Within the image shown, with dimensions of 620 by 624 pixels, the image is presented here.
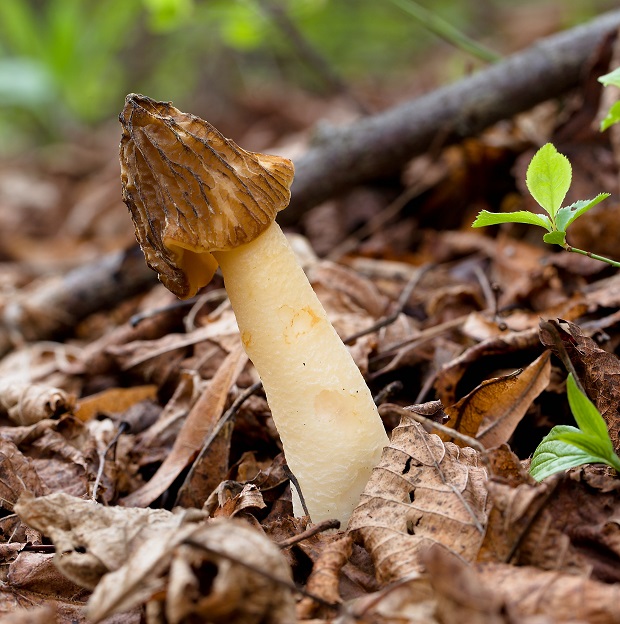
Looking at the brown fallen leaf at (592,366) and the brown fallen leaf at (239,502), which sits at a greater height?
the brown fallen leaf at (592,366)

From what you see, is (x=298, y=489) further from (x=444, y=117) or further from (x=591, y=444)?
(x=444, y=117)

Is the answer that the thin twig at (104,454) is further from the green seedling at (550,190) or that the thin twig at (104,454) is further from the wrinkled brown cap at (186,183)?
the green seedling at (550,190)

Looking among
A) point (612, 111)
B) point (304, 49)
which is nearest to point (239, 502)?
point (612, 111)

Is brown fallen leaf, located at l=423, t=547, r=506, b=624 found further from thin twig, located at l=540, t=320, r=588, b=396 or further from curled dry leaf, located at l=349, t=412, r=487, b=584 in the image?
thin twig, located at l=540, t=320, r=588, b=396

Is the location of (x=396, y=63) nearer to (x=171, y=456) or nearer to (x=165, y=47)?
(x=165, y=47)

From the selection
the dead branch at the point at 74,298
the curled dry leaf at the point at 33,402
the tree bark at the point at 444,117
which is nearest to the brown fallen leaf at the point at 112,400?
the curled dry leaf at the point at 33,402

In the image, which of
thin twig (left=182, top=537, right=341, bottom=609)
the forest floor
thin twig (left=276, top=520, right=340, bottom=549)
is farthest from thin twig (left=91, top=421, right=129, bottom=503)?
thin twig (left=182, top=537, right=341, bottom=609)
